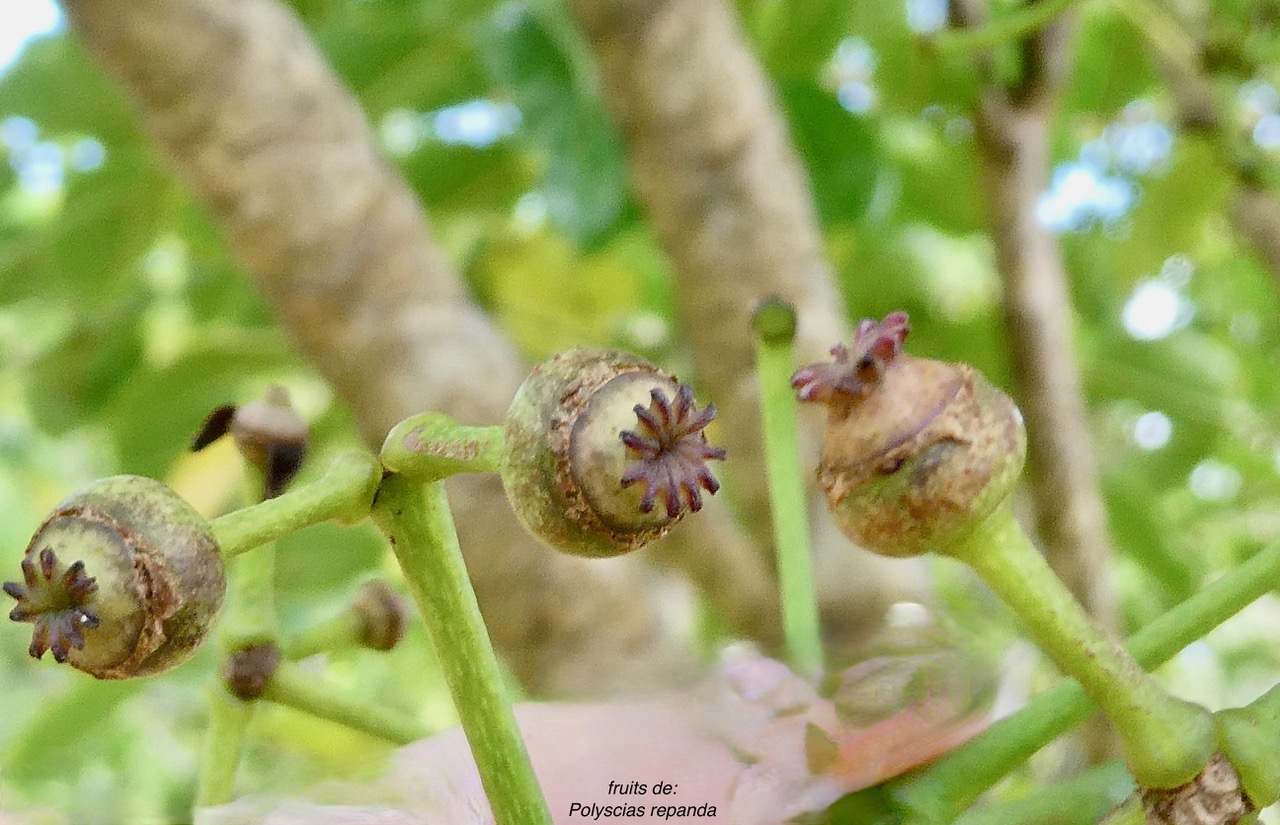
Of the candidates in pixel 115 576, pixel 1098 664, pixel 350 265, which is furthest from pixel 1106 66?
pixel 115 576

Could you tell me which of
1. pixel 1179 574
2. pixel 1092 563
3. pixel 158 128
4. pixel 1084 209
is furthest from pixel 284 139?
pixel 1084 209

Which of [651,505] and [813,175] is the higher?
[813,175]

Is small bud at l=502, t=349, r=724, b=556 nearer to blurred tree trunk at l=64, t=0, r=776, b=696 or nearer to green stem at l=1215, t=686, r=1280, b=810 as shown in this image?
green stem at l=1215, t=686, r=1280, b=810

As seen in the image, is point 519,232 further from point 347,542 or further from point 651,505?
point 651,505

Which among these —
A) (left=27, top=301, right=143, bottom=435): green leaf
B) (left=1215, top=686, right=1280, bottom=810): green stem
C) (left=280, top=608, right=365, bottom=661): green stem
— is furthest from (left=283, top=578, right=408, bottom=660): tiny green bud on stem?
(left=27, top=301, right=143, bottom=435): green leaf

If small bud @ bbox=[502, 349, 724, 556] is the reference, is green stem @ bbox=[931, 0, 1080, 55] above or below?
above

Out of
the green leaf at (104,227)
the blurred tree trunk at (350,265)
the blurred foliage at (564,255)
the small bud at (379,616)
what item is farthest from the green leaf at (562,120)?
the small bud at (379,616)

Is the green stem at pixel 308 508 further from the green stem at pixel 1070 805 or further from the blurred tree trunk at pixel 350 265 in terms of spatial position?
the blurred tree trunk at pixel 350 265

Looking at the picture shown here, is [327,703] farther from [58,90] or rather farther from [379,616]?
[58,90]
